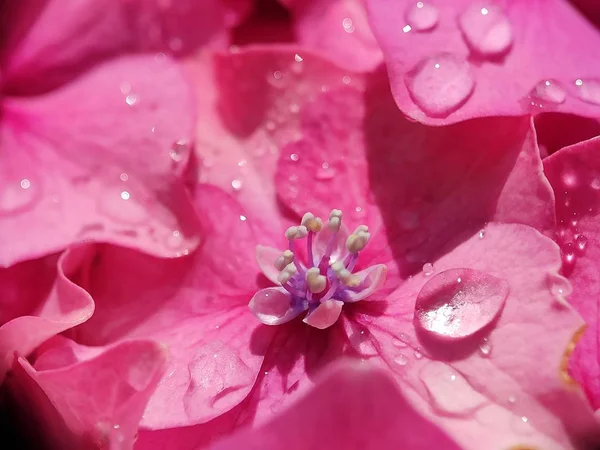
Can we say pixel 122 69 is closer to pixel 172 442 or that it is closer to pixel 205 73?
pixel 205 73

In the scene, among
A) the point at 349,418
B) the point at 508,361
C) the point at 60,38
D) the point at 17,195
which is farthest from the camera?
the point at 60,38

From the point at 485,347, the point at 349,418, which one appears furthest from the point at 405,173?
the point at 349,418

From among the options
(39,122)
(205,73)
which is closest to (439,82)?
(205,73)

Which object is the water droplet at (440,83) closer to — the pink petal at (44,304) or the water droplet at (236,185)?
the water droplet at (236,185)

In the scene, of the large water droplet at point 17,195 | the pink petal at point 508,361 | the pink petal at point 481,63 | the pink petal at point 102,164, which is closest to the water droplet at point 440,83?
the pink petal at point 481,63

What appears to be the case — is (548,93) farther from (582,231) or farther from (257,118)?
(257,118)

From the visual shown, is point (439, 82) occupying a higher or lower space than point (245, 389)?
higher
